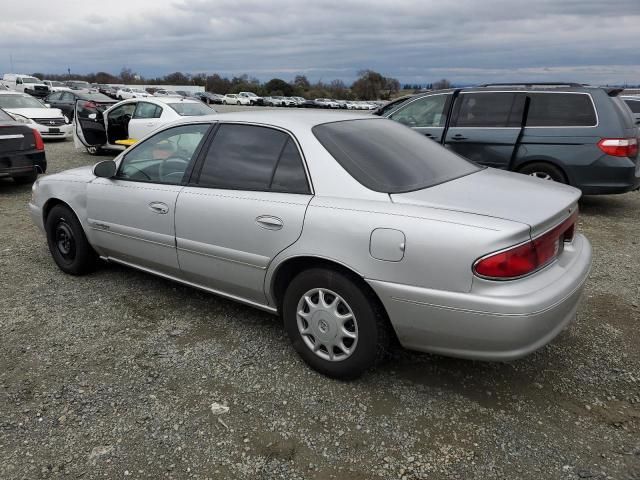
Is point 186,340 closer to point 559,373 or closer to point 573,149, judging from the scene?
point 559,373

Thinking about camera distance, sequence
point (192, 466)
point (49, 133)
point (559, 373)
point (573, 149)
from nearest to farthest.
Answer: point (192, 466), point (559, 373), point (573, 149), point (49, 133)

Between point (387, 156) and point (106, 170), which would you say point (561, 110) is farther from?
point (106, 170)

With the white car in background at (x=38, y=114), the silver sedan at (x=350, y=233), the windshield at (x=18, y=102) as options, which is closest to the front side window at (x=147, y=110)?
the white car in background at (x=38, y=114)

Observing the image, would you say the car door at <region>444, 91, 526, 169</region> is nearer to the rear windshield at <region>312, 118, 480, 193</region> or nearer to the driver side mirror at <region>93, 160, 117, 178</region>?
the rear windshield at <region>312, 118, 480, 193</region>

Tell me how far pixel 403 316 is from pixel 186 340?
168 cm

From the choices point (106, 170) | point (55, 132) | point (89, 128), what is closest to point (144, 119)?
point (89, 128)

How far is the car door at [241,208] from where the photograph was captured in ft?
10.0

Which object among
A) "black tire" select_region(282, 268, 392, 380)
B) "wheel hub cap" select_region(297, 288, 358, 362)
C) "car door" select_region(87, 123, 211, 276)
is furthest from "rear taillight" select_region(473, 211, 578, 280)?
"car door" select_region(87, 123, 211, 276)

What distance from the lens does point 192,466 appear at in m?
2.39

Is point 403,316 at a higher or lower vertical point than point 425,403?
higher

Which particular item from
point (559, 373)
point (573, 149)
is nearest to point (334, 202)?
point (559, 373)

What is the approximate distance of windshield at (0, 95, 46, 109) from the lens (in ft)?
50.3

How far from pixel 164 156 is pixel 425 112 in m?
5.01

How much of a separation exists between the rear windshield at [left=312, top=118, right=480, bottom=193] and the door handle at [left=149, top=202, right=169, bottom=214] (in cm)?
127
